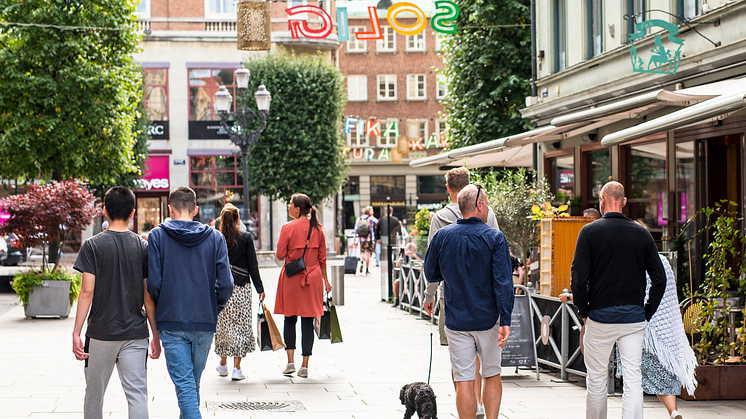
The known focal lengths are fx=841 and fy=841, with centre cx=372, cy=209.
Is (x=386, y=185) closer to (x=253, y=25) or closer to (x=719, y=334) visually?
(x=253, y=25)

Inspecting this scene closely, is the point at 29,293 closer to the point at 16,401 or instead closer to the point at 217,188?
the point at 16,401

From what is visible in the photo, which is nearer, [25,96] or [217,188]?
[25,96]

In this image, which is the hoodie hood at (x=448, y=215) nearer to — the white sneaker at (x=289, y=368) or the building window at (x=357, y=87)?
the white sneaker at (x=289, y=368)

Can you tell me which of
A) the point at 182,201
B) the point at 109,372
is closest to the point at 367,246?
the point at 182,201

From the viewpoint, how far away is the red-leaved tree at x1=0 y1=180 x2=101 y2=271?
45.3ft

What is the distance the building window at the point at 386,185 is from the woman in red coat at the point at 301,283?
42.0m

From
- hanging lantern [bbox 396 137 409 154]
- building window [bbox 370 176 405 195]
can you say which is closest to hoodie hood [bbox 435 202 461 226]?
hanging lantern [bbox 396 137 409 154]

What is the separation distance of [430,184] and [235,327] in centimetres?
4330

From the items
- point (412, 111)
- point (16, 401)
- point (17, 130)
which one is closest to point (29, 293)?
point (17, 130)

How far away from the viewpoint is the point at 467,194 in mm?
5961

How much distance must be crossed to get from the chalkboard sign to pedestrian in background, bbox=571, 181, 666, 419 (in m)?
2.67

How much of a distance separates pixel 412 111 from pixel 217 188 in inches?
748

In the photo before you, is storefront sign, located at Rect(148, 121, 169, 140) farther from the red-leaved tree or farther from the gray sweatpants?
the gray sweatpants

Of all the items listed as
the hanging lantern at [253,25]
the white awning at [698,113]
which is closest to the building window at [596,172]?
the hanging lantern at [253,25]
